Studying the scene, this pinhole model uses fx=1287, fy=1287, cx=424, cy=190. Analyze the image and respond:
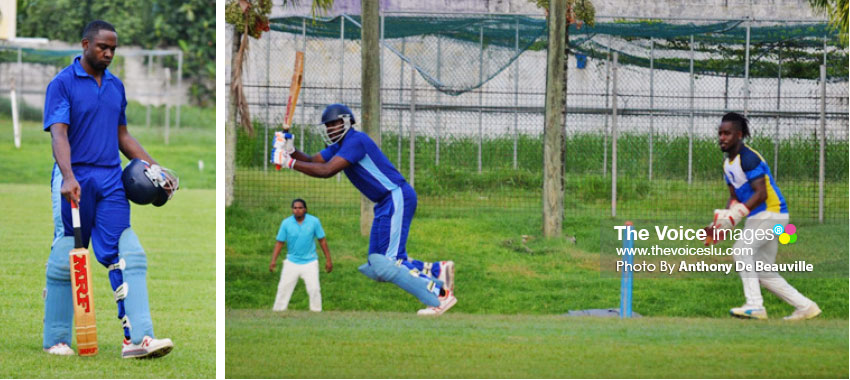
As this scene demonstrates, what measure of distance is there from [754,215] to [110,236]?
3.69 metres

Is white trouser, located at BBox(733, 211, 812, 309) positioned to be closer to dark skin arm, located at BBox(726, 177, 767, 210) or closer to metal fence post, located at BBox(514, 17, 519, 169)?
dark skin arm, located at BBox(726, 177, 767, 210)

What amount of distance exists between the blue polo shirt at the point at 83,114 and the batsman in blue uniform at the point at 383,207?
4.12 feet

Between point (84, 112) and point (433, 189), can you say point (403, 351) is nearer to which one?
point (433, 189)

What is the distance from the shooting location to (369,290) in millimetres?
7691

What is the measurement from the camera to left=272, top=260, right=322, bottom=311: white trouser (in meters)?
7.58

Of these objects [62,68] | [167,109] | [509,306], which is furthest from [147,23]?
[509,306]

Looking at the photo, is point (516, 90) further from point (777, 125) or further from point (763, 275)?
point (763, 275)

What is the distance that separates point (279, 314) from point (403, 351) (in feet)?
2.83

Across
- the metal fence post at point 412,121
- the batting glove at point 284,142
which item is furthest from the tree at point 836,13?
the batting glove at point 284,142

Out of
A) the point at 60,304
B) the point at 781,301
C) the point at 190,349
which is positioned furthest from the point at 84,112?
the point at 781,301

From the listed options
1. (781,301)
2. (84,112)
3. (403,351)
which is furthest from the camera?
(781,301)

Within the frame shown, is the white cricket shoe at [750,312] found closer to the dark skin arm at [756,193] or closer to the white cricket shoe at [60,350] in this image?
the dark skin arm at [756,193]

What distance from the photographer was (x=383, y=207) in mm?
7633

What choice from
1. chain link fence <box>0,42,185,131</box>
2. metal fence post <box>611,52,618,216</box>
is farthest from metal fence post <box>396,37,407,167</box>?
chain link fence <box>0,42,185,131</box>
